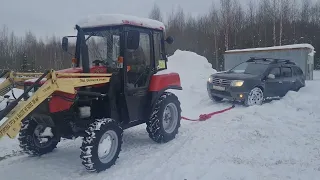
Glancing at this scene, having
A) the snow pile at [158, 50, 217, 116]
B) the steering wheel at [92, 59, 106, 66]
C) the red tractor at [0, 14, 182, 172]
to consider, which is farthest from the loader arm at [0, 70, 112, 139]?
the snow pile at [158, 50, 217, 116]

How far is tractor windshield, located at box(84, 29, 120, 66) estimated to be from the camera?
5.81 meters

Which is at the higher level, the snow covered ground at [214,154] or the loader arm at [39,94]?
the loader arm at [39,94]

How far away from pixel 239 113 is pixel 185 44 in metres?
36.7

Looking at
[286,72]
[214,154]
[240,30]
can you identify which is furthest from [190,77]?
[240,30]

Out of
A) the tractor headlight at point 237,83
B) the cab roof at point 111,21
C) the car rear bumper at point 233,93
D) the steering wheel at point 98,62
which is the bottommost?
the car rear bumper at point 233,93

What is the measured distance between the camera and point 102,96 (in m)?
5.55

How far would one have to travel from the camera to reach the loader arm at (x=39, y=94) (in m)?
4.21

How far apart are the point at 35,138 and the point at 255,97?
23.5 feet

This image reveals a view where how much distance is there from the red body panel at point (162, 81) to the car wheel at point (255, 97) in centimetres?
393

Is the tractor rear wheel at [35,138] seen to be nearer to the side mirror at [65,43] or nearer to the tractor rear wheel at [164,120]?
the side mirror at [65,43]

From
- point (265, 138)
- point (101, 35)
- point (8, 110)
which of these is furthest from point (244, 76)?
point (8, 110)

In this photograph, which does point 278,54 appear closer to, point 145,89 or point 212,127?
point 212,127

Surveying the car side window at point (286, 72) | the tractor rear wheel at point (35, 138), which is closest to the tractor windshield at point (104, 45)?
the tractor rear wheel at point (35, 138)

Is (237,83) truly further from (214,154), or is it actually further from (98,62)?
(98,62)
